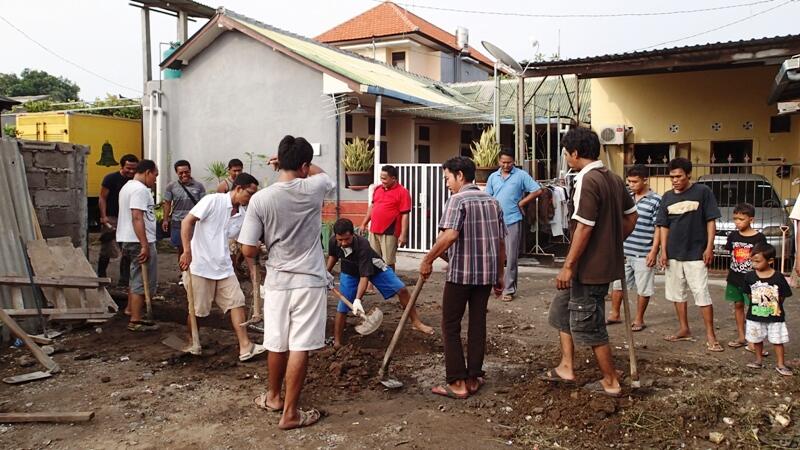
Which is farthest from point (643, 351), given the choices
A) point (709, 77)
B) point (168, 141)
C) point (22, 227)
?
point (168, 141)

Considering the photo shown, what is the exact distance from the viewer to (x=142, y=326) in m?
6.50

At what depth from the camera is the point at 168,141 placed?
14969mm

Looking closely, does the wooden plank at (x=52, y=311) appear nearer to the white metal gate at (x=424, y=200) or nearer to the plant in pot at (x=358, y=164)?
the plant in pot at (x=358, y=164)

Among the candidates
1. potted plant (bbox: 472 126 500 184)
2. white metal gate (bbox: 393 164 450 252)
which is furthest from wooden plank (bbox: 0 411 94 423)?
white metal gate (bbox: 393 164 450 252)

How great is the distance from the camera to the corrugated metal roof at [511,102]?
15.3 metres

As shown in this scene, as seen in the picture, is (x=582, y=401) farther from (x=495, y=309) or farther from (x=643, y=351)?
(x=495, y=309)

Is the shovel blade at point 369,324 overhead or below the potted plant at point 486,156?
below

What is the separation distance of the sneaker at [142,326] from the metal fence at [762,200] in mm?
7862

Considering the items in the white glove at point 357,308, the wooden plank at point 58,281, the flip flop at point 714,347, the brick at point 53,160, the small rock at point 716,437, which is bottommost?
the small rock at point 716,437

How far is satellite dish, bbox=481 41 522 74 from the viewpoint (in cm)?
1058

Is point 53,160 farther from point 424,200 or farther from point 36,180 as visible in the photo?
point 424,200

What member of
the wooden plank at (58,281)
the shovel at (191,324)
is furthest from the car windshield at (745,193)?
the wooden plank at (58,281)

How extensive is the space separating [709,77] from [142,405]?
12900 mm

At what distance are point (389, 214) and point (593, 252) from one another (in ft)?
13.2
